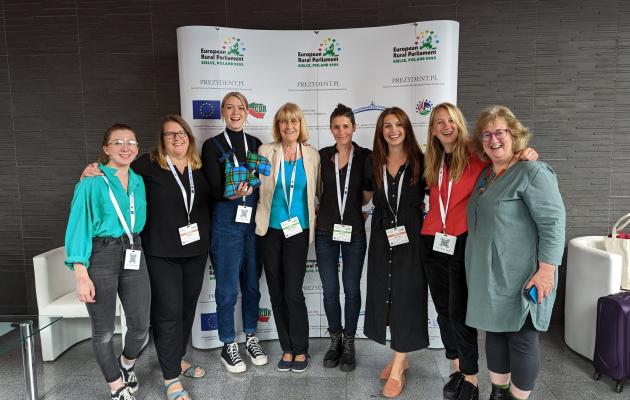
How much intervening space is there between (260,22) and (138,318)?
259cm

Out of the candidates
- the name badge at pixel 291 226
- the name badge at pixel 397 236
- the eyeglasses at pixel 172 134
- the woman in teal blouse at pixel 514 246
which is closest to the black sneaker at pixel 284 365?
the name badge at pixel 291 226

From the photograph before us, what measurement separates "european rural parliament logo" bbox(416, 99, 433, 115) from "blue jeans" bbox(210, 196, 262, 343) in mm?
1417

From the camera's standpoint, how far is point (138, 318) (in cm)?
253

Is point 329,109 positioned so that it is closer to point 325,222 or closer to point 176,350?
point 325,222

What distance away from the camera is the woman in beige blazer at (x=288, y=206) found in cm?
283

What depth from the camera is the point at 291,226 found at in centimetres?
281

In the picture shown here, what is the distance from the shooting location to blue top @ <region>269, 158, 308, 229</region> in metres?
2.85

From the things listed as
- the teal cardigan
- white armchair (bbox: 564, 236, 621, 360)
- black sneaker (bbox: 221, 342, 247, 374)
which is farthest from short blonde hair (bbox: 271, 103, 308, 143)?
white armchair (bbox: 564, 236, 621, 360)

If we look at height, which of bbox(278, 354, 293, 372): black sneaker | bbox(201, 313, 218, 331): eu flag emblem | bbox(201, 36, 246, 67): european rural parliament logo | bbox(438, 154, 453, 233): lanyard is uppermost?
bbox(201, 36, 246, 67): european rural parliament logo

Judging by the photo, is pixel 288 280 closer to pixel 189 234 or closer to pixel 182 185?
pixel 189 234

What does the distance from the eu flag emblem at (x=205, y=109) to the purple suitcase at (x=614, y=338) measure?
9.65ft

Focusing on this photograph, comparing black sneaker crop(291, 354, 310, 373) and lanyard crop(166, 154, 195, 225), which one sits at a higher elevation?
lanyard crop(166, 154, 195, 225)

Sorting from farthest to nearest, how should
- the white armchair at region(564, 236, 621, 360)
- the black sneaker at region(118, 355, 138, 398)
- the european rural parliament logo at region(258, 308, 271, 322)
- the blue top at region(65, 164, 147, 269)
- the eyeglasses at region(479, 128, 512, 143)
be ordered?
the european rural parliament logo at region(258, 308, 271, 322) → the white armchair at region(564, 236, 621, 360) → the black sneaker at region(118, 355, 138, 398) → the blue top at region(65, 164, 147, 269) → the eyeglasses at region(479, 128, 512, 143)

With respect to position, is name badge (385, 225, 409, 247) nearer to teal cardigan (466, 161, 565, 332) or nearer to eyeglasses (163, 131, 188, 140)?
teal cardigan (466, 161, 565, 332)
